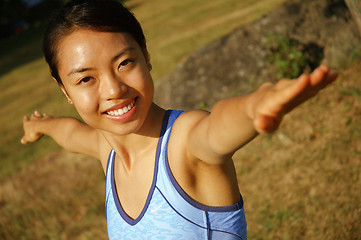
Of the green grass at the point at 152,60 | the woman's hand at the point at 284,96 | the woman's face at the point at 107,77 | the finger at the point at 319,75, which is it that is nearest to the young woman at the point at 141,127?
the woman's face at the point at 107,77

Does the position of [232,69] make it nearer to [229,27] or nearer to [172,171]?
[172,171]

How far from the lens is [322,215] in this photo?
352cm

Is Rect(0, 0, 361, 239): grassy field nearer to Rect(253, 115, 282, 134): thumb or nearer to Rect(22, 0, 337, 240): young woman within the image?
Rect(22, 0, 337, 240): young woman

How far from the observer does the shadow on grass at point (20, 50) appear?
59.3 ft

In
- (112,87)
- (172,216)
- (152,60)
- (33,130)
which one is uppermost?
(112,87)

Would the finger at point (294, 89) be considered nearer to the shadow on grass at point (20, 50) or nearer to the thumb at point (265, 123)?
the thumb at point (265, 123)

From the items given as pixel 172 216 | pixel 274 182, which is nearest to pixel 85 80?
pixel 172 216

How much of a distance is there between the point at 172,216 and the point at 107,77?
26.9 inches

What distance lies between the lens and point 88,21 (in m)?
1.58

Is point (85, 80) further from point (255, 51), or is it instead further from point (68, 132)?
point (255, 51)

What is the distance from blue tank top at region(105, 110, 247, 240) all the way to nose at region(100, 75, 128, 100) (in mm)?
316

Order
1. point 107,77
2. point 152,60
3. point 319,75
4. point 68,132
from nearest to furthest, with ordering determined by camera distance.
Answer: point 319,75 → point 107,77 → point 68,132 → point 152,60

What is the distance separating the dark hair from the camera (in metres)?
1.59

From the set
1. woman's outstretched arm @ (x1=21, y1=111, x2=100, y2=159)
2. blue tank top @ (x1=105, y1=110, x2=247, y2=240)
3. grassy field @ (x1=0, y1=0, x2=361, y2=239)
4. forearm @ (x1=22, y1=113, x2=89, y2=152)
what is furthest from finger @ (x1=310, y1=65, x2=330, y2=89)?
Answer: grassy field @ (x1=0, y1=0, x2=361, y2=239)
